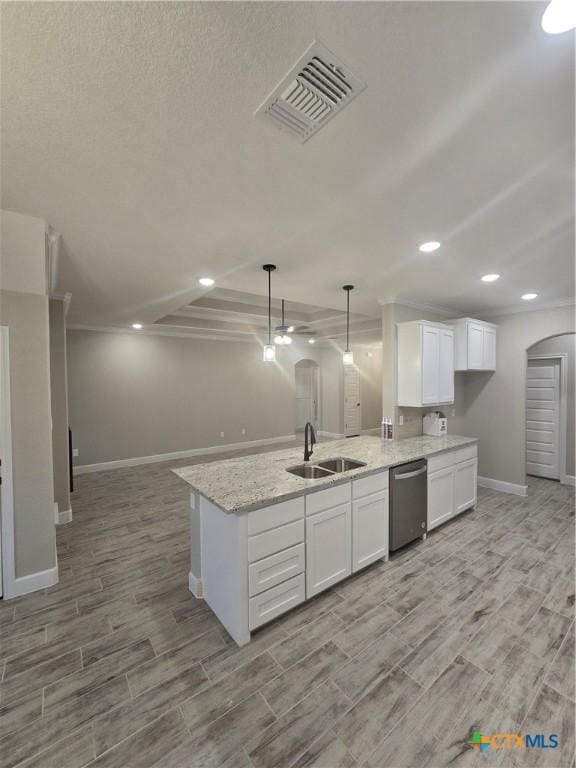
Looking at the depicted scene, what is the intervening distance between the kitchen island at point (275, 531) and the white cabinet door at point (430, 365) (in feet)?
3.41

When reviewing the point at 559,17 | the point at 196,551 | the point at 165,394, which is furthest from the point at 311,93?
the point at 165,394

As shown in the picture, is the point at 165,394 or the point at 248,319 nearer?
the point at 248,319

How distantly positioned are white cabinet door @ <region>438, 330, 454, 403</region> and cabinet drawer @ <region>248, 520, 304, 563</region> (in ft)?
9.36

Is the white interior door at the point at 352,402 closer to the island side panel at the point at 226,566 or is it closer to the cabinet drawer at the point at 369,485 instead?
the cabinet drawer at the point at 369,485

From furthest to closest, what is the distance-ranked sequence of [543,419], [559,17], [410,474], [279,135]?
1. [543,419]
2. [410,474]
3. [279,135]
4. [559,17]

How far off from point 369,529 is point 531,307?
4.07 meters

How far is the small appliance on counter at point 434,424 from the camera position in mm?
4258

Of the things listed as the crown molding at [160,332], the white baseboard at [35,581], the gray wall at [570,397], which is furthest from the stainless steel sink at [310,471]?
the crown molding at [160,332]

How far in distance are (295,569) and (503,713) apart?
1.29 metres

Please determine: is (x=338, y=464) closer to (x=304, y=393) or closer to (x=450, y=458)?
(x=450, y=458)

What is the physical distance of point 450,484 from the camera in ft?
12.0

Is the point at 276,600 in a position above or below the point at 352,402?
below

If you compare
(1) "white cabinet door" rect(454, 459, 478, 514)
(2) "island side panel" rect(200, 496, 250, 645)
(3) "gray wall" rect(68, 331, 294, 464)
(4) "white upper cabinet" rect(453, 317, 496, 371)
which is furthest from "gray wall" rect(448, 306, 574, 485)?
(3) "gray wall" rect(68, 331, 294, 464)

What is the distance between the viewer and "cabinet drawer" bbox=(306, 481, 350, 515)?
7.66 feet
